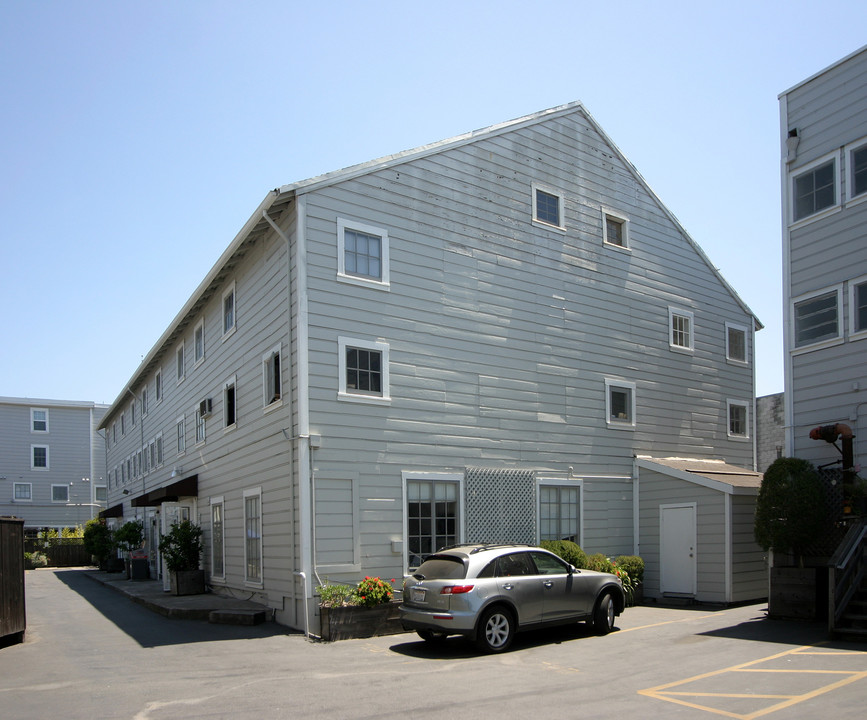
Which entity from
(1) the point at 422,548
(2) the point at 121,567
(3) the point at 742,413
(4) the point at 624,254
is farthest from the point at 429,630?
(2) the point at 121,567

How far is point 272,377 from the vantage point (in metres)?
A: 15.9

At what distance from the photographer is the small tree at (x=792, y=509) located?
13.6 meters

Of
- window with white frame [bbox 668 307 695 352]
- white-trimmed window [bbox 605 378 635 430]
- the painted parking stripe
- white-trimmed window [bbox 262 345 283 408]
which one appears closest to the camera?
the painted parking stripe

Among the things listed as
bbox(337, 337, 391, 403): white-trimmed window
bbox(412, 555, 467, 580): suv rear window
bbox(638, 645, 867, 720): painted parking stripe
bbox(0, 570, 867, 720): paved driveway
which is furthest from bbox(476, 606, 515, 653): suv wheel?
bbox(337, 337, 391, 403): white-trimmed window

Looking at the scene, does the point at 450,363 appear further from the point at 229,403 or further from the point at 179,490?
the point at 179,490

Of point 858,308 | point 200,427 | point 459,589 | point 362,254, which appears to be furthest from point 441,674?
point 200,427

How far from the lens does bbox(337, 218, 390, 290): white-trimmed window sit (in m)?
14.7

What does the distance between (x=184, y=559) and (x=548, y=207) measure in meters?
12.4

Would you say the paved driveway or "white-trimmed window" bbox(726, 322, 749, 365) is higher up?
"white-trimmed window" bbox(726, 322, 749, 365)

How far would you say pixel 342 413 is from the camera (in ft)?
46.7

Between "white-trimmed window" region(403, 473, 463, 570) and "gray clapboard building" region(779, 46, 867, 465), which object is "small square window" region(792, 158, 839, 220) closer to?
"gray clapboard building" region(779, 46, 867, 465)

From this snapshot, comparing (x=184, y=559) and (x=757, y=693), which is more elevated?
(x=757, y=693)

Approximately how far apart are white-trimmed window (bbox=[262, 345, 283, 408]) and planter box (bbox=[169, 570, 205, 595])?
5.99 m

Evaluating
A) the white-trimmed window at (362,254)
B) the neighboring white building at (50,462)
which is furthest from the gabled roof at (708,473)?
the neighboring white building at (50,462)
